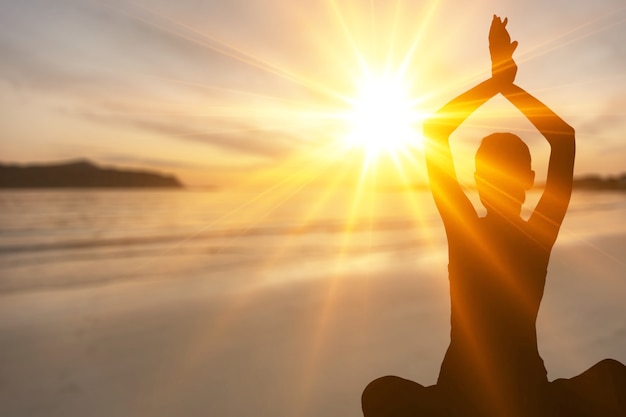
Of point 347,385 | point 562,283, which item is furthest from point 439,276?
point 347,385

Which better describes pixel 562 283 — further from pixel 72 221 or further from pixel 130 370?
pixel 72 221

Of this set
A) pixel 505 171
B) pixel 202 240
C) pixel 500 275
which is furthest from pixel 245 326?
pixel 202 240

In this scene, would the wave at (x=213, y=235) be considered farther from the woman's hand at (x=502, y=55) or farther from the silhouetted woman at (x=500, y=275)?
the woman's hand at (x=502, y=55)

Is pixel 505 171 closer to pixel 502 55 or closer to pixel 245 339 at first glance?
pixel 502 55

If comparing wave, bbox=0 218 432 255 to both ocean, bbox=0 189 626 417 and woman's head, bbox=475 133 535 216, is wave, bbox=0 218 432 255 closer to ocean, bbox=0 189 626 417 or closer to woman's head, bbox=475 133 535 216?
ocean, bbox=0 189 626 417

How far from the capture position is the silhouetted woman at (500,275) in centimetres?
220

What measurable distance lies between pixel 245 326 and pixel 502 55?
5.48 metres

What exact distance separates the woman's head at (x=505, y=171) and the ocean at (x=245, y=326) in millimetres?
2781

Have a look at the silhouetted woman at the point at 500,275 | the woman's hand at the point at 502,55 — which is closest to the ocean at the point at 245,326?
the silhouetted woman at the point at 500,275

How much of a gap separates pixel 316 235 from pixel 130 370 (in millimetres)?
14397

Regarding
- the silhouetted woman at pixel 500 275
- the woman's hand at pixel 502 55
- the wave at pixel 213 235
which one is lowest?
the wave at pixel 213 235

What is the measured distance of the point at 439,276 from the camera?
10297 millimetres

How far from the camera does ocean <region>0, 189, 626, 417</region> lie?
4.57m

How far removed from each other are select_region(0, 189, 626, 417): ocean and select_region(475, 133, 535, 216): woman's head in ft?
9.12
